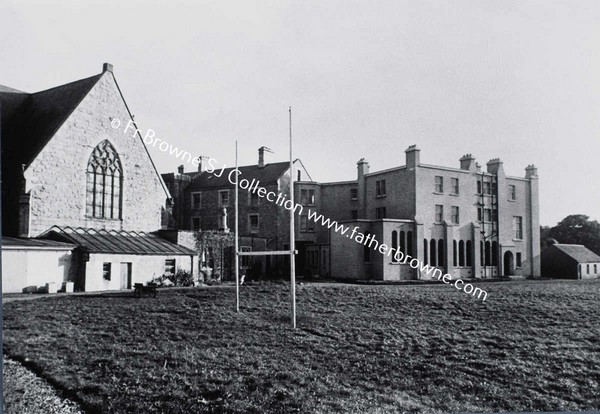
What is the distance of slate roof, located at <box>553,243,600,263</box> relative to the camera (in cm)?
805

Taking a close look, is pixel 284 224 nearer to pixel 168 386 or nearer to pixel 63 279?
pixel 63 279

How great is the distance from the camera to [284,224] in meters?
18.1

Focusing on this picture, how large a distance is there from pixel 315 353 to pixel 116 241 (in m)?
5.53

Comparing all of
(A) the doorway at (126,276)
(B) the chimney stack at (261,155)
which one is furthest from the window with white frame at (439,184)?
(A) the doorway at (126,276)

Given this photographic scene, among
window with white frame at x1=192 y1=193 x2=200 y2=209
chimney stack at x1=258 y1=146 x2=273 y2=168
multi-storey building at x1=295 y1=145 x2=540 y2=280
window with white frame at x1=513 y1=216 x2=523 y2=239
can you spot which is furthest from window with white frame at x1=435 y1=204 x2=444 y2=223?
window with white frame at x1=192 y1=193 x2=200 y2=209

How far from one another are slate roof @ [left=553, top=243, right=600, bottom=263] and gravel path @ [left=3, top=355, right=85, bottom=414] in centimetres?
741

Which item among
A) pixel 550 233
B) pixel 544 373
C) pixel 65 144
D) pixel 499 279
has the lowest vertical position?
pixel 544 373

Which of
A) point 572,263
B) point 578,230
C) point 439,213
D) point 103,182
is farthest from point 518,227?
point 103,182

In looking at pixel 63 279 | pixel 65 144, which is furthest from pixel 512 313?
pixel 65 144

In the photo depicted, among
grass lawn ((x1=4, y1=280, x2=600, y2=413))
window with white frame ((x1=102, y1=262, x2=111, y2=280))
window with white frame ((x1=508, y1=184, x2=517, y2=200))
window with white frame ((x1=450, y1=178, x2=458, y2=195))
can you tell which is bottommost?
grass lawn ((x1=4, y1=280, x2=600, y2=413))

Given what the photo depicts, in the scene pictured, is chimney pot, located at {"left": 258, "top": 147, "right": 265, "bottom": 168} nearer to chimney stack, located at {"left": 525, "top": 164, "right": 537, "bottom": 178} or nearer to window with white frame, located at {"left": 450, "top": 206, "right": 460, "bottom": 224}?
chimney stack, located at {"left": 525, "top": 164, "right": 537, "bottom": 178}

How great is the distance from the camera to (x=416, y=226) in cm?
1669

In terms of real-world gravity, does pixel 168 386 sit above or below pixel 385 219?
below

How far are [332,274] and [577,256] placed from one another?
9356mm
